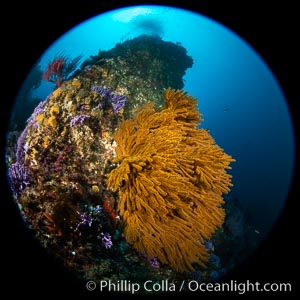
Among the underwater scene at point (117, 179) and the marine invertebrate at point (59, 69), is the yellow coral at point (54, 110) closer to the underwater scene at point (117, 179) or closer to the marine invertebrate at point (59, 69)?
the underwater scene at point (117, 179)

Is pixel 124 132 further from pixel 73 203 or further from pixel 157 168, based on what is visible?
pixel 73 203

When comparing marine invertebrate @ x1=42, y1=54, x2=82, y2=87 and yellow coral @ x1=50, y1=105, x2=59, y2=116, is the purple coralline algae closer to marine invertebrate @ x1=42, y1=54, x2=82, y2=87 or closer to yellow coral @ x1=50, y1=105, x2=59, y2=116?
yellow coral @ x1=50, y1=105, x2=59, y2=116

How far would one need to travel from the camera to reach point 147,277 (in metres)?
3.98

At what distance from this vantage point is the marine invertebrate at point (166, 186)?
11.9 feet

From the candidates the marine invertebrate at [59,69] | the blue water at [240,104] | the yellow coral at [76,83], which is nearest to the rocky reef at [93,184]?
the yellow coral at [76,83]

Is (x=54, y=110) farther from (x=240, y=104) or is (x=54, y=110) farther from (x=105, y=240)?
(x=240, y=104)

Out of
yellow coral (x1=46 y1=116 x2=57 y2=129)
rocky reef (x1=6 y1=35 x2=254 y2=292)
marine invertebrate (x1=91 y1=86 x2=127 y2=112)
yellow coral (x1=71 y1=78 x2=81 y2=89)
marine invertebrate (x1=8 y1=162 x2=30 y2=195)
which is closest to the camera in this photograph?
rocky reef (x1=6 y1=35 x2=254 y2=292)

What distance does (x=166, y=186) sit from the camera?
3652 millimetres

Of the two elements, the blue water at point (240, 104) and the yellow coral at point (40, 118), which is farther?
the blue water at point (240, 104)

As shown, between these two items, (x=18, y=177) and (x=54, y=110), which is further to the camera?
(x=54, y=110)

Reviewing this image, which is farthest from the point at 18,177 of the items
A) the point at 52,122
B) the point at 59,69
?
the point at 59,69

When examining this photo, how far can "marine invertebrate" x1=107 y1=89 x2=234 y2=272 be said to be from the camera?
363 centimetres

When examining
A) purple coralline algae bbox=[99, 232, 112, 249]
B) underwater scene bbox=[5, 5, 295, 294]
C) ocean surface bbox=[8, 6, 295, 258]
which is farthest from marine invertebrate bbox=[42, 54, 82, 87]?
ocean surface bbox=[8, 6, 295, 258]

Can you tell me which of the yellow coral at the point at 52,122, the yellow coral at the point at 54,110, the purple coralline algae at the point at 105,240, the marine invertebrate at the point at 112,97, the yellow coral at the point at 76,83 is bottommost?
the purple coralline algae at the point at 105,240
